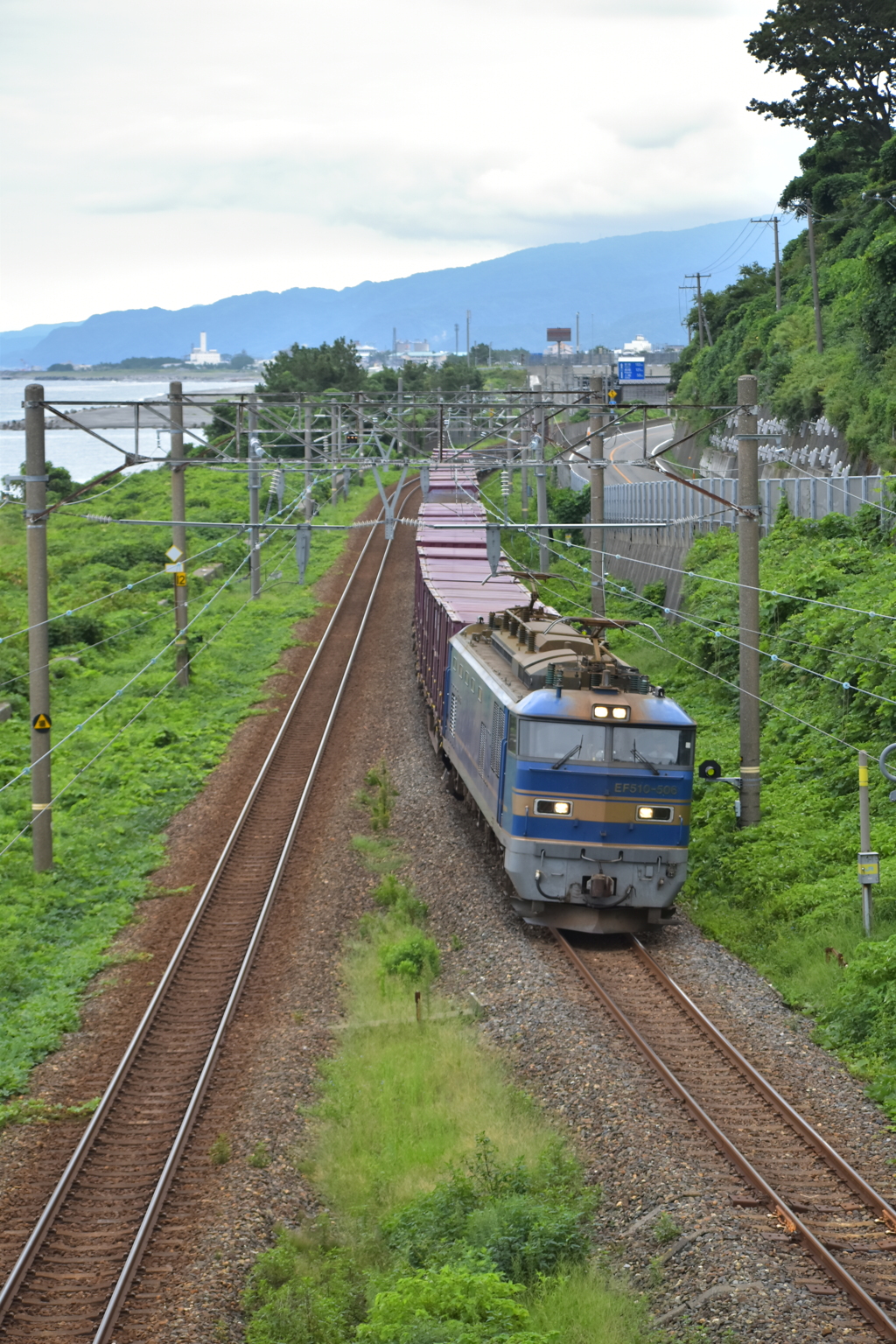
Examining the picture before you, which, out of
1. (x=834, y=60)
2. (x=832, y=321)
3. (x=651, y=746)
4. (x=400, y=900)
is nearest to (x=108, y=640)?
(x=400, y=900)

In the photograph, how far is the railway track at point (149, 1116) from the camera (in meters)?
9.51

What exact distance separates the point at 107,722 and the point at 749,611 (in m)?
15.2

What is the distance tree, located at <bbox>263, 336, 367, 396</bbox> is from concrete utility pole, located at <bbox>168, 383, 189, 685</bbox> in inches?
2096

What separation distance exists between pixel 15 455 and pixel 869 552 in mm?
121343

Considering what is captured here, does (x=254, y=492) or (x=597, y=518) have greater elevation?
(x=254, y=492)

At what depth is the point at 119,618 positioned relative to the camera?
37.3 meters

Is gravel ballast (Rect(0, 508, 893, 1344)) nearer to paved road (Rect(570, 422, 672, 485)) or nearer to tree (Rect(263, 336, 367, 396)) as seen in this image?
paved road (Rect(570, 422, 672, 485))

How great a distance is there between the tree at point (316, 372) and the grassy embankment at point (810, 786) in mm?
58185

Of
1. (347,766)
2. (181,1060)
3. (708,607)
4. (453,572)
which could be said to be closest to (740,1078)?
(181,1060)

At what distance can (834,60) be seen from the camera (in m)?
50.7

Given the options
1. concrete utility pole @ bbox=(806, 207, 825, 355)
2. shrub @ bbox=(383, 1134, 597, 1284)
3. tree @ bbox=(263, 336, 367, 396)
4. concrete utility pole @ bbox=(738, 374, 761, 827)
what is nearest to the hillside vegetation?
concrete utility pole @ bbox=(806, 207, 825, 355)

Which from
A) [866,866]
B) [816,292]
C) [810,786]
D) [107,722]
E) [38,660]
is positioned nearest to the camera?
[866,866]

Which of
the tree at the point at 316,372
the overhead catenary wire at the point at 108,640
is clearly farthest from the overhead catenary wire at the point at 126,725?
the tree at the point at 316,372

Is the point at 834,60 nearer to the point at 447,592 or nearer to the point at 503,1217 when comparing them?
the point at 447,592
